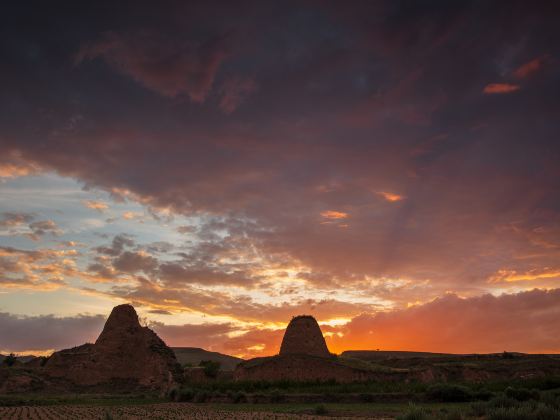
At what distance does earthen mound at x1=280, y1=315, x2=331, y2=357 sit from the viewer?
1919 inches

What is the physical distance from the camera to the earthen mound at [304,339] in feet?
160

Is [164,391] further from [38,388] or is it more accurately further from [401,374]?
[401,374]

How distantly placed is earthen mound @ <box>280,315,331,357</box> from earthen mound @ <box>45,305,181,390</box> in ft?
39.0

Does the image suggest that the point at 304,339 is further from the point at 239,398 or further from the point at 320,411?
the point at 320,411

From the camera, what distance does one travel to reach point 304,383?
41438mm

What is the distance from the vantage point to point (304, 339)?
49.2 m

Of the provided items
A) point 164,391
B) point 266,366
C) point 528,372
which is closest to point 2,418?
point 164,391

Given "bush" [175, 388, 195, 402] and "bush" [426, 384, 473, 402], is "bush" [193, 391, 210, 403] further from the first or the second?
"bush" [426, 384, 473, 402]

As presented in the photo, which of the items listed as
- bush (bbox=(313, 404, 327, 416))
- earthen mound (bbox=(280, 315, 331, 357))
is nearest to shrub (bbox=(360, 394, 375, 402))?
bush (bbox=(313, 404, 327, 416))

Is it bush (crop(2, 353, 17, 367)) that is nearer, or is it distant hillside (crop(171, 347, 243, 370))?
bush (crop(2, 353, 17, 367))

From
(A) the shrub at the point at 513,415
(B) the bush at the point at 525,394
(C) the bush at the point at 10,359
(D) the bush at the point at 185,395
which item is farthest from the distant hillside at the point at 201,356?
(A) the shrub at the point at 513,415

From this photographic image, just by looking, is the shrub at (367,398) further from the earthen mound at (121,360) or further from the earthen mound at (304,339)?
the earthen mound at (121,360)

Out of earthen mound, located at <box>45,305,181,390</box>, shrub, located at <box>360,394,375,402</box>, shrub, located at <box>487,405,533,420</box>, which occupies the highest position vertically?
earthen mound, located at <box>45,305,181,390</box>

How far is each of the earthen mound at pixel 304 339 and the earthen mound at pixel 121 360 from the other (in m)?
11.9
